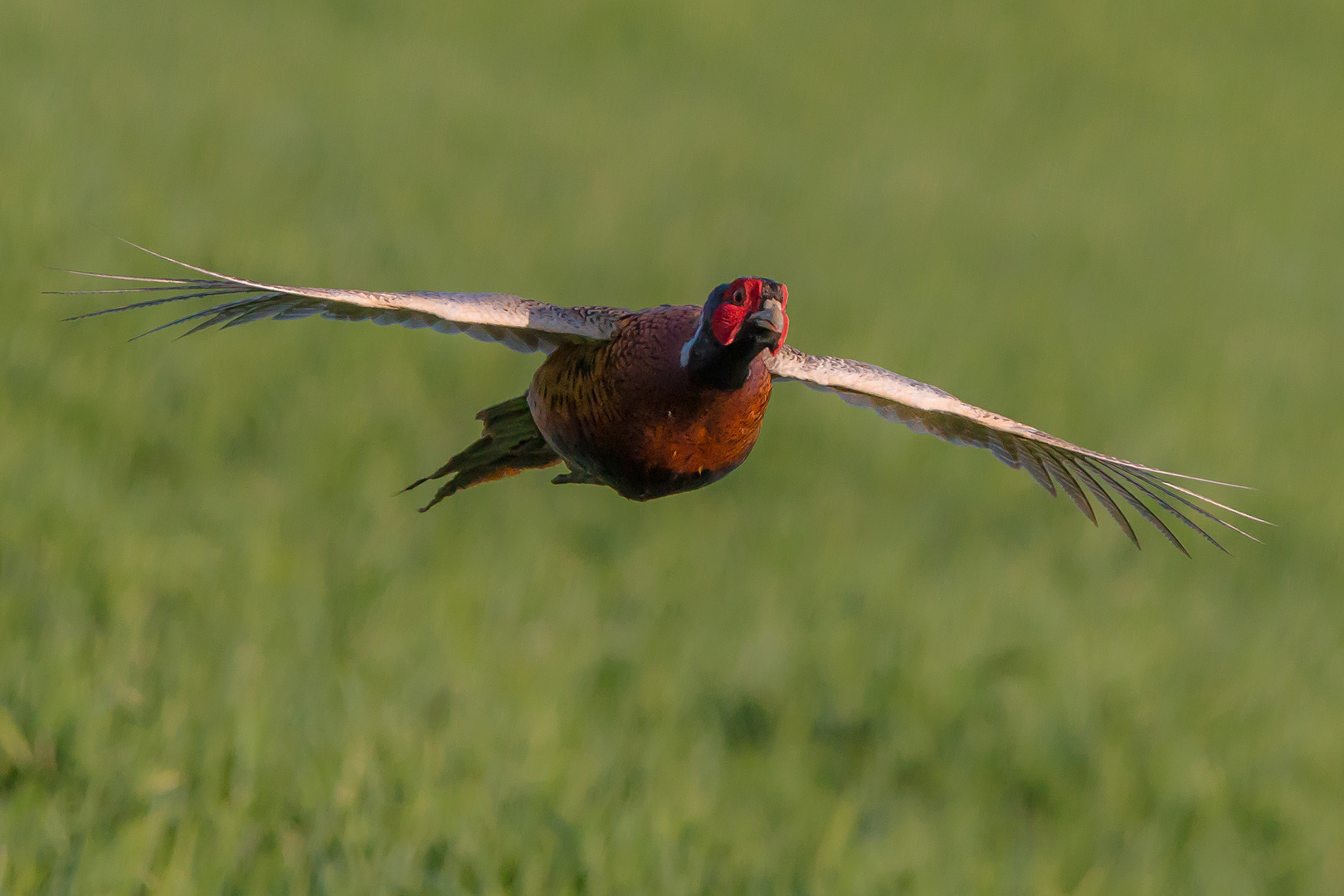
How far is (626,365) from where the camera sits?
4.29ft

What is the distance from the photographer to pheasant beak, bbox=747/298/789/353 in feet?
3.66

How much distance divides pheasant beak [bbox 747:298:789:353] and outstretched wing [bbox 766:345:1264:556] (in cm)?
19

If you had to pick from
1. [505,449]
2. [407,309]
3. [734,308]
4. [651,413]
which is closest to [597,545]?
[505,449]

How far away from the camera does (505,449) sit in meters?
1.49

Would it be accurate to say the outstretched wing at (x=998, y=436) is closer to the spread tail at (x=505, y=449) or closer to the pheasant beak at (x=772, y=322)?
the pheasant beak at (x=772, y=322)

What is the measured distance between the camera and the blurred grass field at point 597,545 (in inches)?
199

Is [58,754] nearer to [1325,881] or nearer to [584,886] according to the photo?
[584,886]

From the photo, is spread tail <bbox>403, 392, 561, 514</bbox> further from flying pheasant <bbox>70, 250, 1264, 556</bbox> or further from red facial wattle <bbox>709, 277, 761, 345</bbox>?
red facial wattle <bbox>709, 277, 761, 345</bbox>

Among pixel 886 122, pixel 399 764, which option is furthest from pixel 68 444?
pixel 886 122

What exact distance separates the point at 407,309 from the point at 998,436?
0.93 m

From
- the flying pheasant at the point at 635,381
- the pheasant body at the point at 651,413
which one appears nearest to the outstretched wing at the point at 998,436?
the flying pheasant at the point at 635,381

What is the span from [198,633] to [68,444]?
2098mm

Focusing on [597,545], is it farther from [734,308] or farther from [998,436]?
[734,308]

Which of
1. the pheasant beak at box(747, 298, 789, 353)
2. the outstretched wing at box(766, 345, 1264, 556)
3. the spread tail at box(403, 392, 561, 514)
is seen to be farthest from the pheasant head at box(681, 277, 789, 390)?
the spread tail at box(403, 392, 561, 514)
